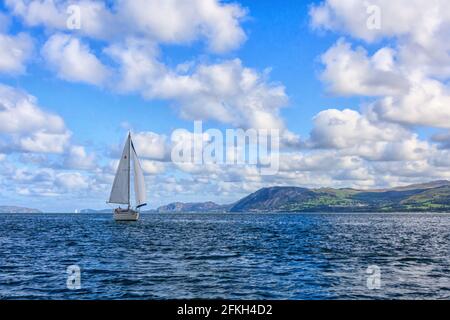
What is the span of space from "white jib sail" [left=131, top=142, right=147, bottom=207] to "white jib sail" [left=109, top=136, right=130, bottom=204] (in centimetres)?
234

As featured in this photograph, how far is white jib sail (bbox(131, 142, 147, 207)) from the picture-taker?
158750 mm

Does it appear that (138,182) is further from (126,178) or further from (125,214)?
(125,214)

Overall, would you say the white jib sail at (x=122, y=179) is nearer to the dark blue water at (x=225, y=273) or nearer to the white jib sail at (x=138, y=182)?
the white jib sail at (x=138, y=182)

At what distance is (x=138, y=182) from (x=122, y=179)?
571cm

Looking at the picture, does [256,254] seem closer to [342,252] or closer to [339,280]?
[342,252]

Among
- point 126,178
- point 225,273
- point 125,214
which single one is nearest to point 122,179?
point 126,178

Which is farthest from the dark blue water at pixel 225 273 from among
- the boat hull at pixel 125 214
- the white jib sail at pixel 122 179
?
the boat hull at pixel 125 214

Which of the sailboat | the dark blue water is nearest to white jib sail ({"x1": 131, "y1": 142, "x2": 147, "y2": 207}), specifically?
the sailboat

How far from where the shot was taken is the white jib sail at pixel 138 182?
158750 mm

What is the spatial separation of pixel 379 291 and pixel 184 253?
30566mm

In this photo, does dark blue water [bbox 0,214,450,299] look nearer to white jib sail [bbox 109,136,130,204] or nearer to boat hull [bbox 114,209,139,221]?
white jib sail [bbox 109,136,130,204]

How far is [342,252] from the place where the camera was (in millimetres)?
60969

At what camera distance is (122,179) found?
15812 cm
